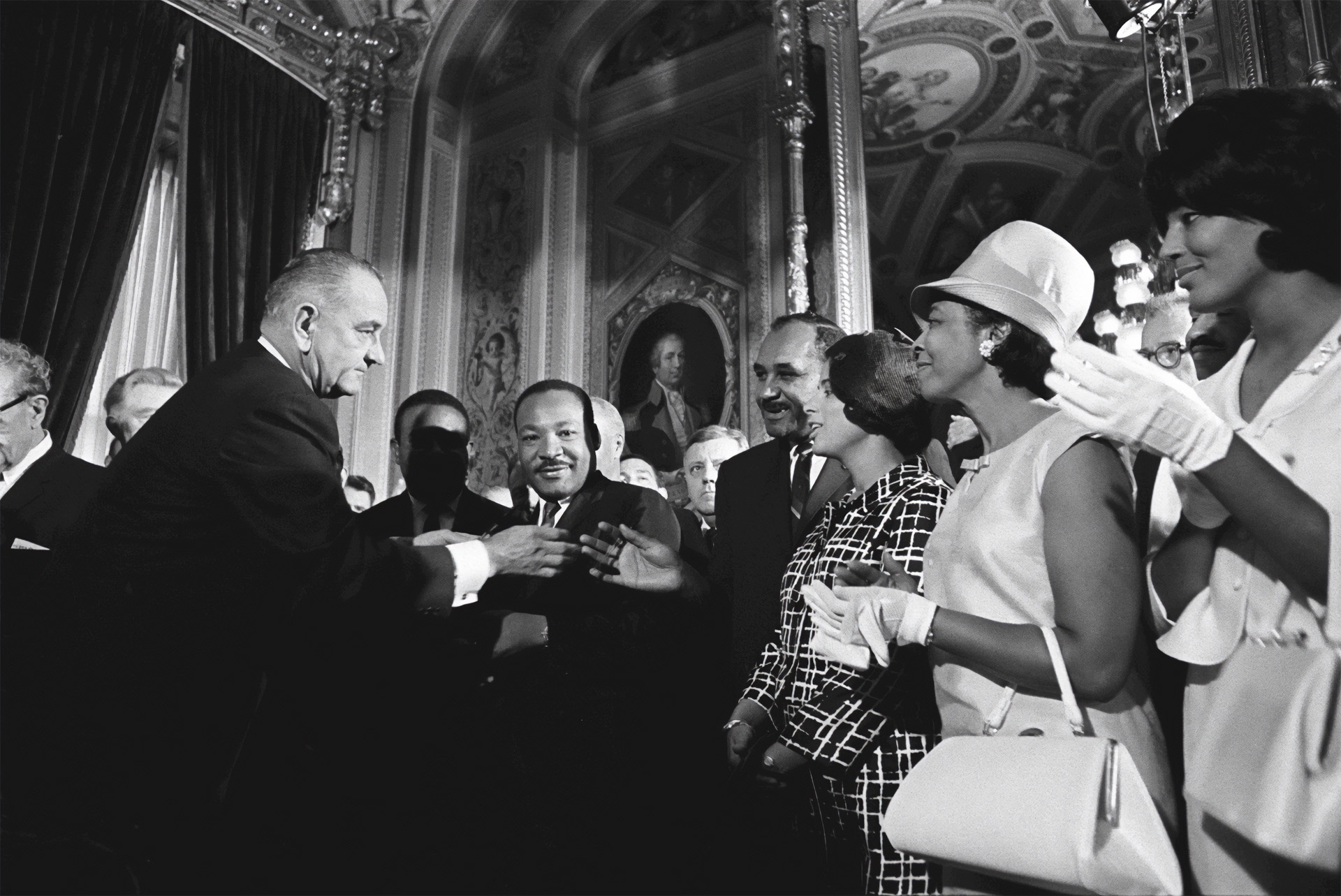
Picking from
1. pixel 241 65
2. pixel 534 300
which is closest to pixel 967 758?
pixel 534 300

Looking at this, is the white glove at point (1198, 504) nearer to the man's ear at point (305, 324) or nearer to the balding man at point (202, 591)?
the balding man at point (202, 591)

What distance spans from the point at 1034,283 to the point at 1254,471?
70 cm

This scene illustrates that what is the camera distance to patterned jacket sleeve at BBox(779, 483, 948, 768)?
1984mm

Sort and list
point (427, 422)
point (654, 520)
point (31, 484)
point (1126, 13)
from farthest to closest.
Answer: point (1126, 13), point (427, 422), point (31, 484), point (654, 520)

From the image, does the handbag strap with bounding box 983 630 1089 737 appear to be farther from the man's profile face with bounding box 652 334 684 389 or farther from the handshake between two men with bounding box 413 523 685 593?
the man's profile face with bounding box 652 334 684 389

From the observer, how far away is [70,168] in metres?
6.09

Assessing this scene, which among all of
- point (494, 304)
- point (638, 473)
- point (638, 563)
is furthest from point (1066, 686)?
point (494, 304)

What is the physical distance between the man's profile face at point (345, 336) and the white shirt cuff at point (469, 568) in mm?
520

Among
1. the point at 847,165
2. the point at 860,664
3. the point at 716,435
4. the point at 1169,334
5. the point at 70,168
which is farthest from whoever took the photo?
the point at 847,165

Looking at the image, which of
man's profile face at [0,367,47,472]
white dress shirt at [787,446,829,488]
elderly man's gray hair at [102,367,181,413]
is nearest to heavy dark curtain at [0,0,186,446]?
elderly man's gray hair at [102,367,181,413]

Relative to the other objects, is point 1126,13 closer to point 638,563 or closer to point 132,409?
point 638,563

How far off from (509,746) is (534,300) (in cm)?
527

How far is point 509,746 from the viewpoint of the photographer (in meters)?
2.68

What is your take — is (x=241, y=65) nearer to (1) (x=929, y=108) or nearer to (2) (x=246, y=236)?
(2) (x=246, y=236)
